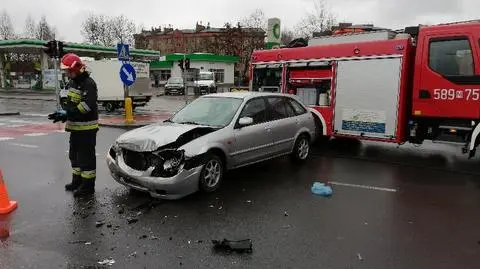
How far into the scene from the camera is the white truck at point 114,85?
22.7 meters

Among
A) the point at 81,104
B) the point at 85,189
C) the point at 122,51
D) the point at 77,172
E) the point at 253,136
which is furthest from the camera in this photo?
the point at 122,51

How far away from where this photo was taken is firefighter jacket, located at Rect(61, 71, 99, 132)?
6281 mm

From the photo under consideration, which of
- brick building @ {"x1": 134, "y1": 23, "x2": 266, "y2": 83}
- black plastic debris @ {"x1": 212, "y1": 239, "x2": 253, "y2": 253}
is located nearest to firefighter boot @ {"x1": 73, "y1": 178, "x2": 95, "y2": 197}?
black plastic debris @ {"x1": 212, "y1": 239, "x2": 253, "y2": 253}

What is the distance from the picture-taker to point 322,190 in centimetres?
674

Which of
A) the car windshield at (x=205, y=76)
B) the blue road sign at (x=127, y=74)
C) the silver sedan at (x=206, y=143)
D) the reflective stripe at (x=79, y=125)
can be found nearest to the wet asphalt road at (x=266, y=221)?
the silver sedan at (x=206, y=143)

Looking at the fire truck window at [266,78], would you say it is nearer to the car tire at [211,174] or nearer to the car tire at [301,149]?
the car tire at [301,149]

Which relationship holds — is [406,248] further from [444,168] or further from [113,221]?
[444,168]

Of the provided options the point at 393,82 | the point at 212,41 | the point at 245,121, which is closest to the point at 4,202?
the point at 245,121

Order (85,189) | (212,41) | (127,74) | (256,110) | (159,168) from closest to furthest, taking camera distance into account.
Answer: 1. (159,168)
2. (85,189)
3. (256,110)
4. (127,74)
5. (212,41)

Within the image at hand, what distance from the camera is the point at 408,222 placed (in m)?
5.49

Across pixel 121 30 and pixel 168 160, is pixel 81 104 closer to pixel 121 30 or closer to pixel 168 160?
pixel 168 160

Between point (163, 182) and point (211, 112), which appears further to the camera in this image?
point (211, 112)

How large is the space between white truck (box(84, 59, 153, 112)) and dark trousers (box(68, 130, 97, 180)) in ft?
53.5

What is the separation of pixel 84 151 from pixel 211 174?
75.1 inches
